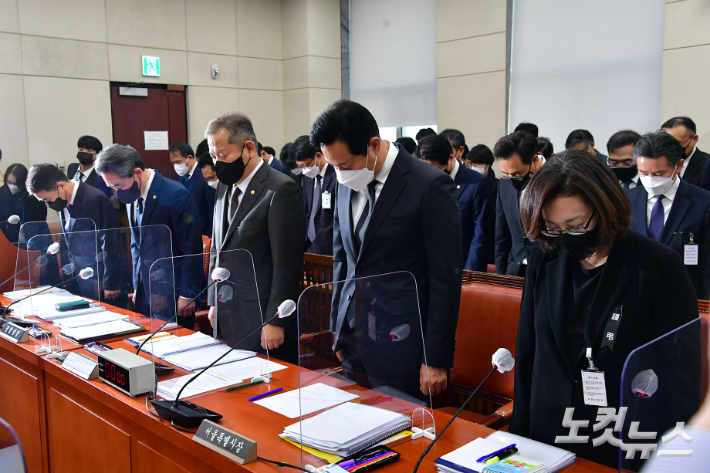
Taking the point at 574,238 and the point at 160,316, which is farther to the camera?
the point at 160,316

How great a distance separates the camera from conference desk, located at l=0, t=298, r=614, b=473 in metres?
1.52

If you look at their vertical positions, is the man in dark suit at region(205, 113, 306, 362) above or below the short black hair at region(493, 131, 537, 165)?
below

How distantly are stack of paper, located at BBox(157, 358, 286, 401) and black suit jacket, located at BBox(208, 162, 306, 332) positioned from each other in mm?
292

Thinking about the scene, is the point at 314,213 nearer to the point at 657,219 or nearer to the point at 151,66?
the point at 657,219

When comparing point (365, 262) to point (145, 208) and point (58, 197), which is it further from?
point (58, 197)

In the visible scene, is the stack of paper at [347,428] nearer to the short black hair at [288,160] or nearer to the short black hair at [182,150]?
the short black hair at [288,160]

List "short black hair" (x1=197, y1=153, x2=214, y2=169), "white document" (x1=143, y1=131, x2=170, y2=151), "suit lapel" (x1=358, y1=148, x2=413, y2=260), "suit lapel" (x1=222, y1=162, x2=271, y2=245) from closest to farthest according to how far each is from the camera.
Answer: "suit lapel" (x1=358, y1=148, x2=413, y2=260)
"suit lapel" (x1=222, y1=162, x2=271, y2=245)
"short black hair" (x1=197, y1=153, x2=214, y2=169)
"white document" (x1=143, y1=131, x2=170, y2=151)

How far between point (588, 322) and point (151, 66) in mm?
7426

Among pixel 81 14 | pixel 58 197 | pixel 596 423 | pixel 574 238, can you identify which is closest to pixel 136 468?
pixel 596 423

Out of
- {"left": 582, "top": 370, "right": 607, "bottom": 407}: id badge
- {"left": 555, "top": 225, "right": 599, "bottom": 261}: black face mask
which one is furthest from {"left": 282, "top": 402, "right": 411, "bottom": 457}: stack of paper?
{"left": 555, "top": 225, "right": 599, "bottom": 261}: black face mask

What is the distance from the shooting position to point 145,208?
321 cm

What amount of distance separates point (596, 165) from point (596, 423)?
0.64 metres

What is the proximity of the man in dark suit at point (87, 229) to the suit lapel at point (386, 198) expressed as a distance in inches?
64.2

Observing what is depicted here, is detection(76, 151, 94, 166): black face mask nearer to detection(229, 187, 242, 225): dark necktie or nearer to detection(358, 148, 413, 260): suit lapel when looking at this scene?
detection(229, 187, 242, 225): dark necktie
